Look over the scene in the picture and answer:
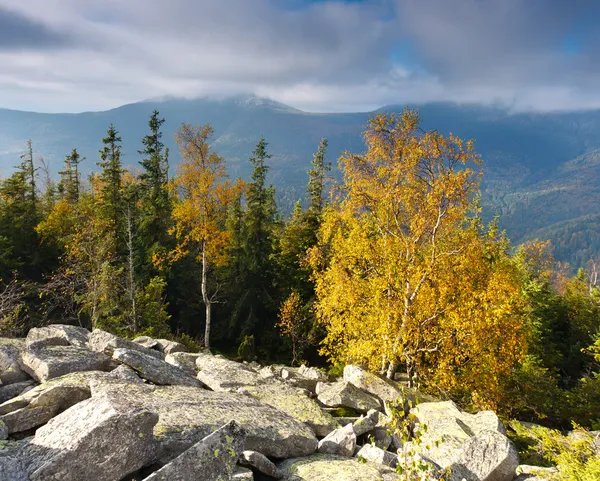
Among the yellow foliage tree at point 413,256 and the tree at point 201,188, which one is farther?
the tree at point 201,188

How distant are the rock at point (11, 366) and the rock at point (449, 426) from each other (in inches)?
436

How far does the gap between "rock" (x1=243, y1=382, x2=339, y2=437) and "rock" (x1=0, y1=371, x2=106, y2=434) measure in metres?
5.12

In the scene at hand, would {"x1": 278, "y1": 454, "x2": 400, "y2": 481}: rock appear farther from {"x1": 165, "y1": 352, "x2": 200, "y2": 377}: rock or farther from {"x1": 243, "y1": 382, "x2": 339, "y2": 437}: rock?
{"x1": 165, "y1": 352, "x2": 200, "y2": 377}: rock

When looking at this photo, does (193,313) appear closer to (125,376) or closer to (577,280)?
(125,376)

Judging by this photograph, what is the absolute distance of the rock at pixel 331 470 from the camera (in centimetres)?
808

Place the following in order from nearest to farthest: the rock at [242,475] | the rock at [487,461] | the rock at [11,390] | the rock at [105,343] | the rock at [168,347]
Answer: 1. the rock at [242,475]
2. the rock at [487,461]
3. the rock at [11,390]
4. the rock at [105,343]
5. the rock at [168,347]

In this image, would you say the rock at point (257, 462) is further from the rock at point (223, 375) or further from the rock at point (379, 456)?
the rock at point (223, 375)

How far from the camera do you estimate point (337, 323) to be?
2078 cm

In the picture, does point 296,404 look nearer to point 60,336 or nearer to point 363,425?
point 363,425

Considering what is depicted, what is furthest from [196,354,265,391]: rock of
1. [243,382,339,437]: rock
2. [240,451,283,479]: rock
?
[240,451,283,479]: rock

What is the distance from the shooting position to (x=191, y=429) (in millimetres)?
8250

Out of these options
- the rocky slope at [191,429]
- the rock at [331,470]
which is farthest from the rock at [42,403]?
the rock at [331,470]

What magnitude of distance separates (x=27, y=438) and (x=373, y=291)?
1562 centimetres

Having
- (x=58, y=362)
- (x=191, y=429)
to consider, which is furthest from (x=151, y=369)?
(x=191, y=429)
